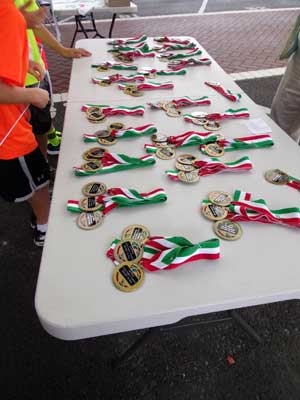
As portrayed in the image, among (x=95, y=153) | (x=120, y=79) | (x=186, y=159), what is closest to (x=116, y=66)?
(x=120, y=79)

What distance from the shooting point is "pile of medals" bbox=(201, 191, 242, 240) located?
38.2 inches

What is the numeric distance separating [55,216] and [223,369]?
1.14 m

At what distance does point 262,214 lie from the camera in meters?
1.00

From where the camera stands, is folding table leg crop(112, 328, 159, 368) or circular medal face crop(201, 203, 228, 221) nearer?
circular medal face crop(201, 203, 228, 221)

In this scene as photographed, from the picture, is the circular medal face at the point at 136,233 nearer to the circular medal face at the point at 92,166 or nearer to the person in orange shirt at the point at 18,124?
the circular medal face at the point at 92,166

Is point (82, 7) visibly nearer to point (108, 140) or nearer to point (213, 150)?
point (108, 140)

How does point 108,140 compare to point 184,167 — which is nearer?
point 184,167

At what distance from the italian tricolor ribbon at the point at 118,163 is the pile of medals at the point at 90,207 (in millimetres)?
92

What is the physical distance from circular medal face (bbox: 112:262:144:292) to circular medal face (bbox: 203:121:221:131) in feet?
2.90

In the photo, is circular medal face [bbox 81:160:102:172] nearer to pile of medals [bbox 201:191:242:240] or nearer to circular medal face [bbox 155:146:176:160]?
circular medal face [bbox 155:146:176:160]

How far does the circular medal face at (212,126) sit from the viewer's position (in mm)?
1477

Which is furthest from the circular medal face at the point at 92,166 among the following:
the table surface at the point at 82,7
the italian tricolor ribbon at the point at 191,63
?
the table surface at the point at 82,7

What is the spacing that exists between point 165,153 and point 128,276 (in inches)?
25.9

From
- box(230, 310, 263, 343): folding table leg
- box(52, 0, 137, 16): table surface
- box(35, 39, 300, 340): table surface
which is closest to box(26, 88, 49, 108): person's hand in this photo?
box(35, 39, 300, 340): table surface
